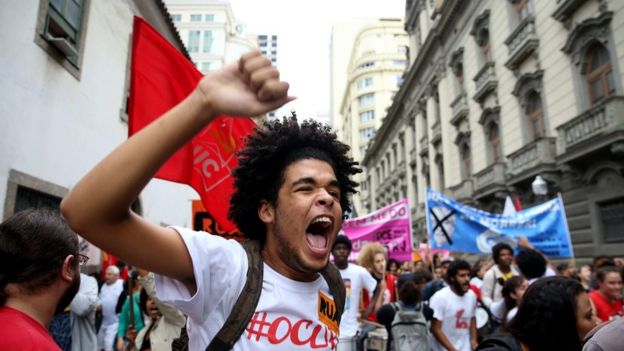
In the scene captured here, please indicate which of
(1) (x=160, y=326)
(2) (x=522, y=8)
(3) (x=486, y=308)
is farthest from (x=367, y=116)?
(1) (x=160, y=326)

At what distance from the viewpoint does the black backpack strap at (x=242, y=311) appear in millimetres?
1310

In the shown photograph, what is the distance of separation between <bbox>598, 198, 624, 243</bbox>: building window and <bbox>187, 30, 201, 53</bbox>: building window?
117 ft

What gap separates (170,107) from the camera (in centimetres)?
332

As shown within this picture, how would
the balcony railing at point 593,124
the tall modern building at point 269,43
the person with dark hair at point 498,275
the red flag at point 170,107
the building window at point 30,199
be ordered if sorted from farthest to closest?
the tall modern building at point 269,43 → the balcony railing at point 593,124 → the building window at point 30,199 → the person with dark hair at point 498,275 → the red flag at point 170,107

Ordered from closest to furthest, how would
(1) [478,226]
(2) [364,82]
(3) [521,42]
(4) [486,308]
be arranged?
(4) [486,308] < (1) [478,226] < (3) [521,42] < (2) [364,82]

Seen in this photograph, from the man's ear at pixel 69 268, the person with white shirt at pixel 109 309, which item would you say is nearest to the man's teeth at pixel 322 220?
the man's ear at pixel 69 268

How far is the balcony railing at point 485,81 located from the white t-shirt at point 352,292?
42.6 feet

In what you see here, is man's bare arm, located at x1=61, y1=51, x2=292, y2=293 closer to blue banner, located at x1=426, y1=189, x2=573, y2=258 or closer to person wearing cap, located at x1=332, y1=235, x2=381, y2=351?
person wearing cap, located at x1=332, y1=235, x2=381, y2=351

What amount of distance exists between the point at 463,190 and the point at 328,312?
17913 millimetres

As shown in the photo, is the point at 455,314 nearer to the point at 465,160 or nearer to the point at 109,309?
the point at 109,309

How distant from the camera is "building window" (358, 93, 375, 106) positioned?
5884 cm

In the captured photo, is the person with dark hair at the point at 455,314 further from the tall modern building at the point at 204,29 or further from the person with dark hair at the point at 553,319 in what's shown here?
the tall modern building at the point at 204,29

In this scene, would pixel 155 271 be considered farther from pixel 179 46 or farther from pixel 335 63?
pixel 335 63

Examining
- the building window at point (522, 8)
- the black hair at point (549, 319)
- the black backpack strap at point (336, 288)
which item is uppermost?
the building window at point (522, 8)
